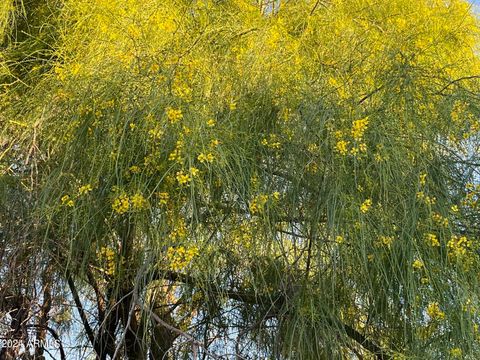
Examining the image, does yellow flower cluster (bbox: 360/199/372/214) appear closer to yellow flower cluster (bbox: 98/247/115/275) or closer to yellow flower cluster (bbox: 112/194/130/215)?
yellow flower cluster (bbox: 112/194/130/215)

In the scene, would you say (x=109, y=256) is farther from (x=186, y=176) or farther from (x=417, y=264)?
(x=417, y=264)

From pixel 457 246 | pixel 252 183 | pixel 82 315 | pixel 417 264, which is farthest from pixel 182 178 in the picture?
pixel 82 315

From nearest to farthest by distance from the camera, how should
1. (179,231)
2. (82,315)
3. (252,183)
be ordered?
(179,231), (252,183), (82,315)

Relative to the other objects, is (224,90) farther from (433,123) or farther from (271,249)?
(433,123)

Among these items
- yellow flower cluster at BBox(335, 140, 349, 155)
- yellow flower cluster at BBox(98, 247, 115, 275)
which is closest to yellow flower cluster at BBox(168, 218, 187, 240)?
yellow flower cluster at BBox(98, 247, 115, 275)

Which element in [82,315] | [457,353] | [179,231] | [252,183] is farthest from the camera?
[82,315]

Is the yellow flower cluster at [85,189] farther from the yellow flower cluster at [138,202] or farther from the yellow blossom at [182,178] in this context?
the yellow blossom at [182,178]

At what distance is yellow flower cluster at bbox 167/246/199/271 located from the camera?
1693 millimetres

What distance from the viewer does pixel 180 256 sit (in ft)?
5.64

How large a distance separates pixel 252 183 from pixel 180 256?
310mm

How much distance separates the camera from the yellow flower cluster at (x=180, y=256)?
66.7 inches

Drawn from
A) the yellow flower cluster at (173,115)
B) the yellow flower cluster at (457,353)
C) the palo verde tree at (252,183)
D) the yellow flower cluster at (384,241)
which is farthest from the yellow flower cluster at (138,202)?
the yellow flower cluster at (457,353)

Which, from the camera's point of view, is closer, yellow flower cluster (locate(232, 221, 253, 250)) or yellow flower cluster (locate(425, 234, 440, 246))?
yellow flower cluster (locate(425, 234, 440, 246))

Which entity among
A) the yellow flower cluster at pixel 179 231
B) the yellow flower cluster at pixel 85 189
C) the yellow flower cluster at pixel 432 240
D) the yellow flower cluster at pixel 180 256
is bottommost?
the yellow flower cluster at pixel 180 256
